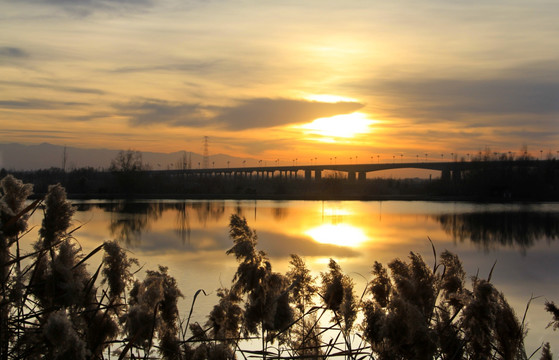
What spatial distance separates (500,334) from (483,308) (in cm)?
18

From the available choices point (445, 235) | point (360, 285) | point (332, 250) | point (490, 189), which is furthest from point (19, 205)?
point (490, 189)

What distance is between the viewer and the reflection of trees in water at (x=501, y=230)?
22094 millimetres

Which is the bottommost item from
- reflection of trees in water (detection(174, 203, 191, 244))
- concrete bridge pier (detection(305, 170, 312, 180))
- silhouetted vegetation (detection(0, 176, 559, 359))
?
reflection of trees in water (detection(174, 203, 191, 244))

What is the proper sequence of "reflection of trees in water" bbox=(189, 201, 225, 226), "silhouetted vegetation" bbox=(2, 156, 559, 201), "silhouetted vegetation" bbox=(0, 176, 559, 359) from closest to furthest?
"silhouetted vegetation" bbox=(0, 176, 559, 359), "reflection of trees in water" bbox=(189, 201, 225, 226), "silhouetted vegetation" bbox=(2, 156, 559, 201)

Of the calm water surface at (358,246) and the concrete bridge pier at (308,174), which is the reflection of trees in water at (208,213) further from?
the concrete bridge pier at (308,174)

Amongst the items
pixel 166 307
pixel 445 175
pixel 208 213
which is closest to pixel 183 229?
pixel 208 213

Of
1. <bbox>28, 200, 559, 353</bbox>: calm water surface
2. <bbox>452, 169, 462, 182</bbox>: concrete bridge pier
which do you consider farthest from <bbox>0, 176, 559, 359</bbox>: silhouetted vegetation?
<bbox>452, 169, 462, 182</bbox>: concrete bridge pier

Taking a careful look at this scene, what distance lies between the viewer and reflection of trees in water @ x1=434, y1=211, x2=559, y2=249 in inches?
870

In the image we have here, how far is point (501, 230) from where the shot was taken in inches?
1037

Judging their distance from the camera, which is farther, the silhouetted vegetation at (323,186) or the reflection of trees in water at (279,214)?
the silhouetted vegetation at (323,186)

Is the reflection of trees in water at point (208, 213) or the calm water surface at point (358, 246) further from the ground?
the calm water surface at point (358, 246)

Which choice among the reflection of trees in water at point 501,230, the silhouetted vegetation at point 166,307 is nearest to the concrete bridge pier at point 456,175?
the reflection of trees in water at point 501,230

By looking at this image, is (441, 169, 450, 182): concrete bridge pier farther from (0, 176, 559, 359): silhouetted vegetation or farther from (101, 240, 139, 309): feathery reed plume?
(101, 240, 139, 309): feathery reed plume

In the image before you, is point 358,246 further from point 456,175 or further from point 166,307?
point 456,175
